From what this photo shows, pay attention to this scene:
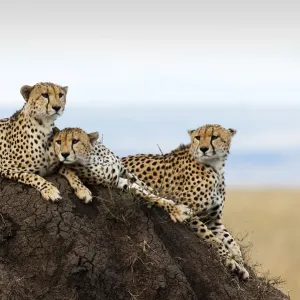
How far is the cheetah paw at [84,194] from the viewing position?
8.52m

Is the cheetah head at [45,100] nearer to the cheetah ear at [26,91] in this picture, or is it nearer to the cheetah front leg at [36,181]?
the cheetah ear at [26,91]

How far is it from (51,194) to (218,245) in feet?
5.64

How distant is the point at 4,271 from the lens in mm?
8109

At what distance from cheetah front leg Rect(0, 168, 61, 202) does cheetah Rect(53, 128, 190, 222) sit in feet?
0.74

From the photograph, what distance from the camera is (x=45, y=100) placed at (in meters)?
8.56

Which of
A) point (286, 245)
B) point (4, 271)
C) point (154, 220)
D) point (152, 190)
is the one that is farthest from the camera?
point (286, 245)

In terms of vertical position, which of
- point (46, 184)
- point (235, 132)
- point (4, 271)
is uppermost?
point (235, 132)

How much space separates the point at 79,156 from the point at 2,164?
27.1 inches

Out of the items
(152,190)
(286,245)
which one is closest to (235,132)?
(152,190)

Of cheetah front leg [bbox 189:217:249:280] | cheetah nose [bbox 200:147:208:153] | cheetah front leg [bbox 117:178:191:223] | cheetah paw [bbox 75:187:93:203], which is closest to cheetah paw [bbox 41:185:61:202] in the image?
cheetah paw [bbox 75:187:93:203]

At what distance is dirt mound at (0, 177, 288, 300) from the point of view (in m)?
8.16

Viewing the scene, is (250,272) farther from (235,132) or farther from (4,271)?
(4,271)

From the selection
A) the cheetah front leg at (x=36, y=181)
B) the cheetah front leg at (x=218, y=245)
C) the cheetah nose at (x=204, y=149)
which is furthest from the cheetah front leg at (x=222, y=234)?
the cheetah front leg at (x=36, y=181)

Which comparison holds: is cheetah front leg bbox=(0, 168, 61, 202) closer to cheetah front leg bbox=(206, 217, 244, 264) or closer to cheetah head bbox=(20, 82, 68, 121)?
cheetah head bbox=(20, 82, 68, 121)
